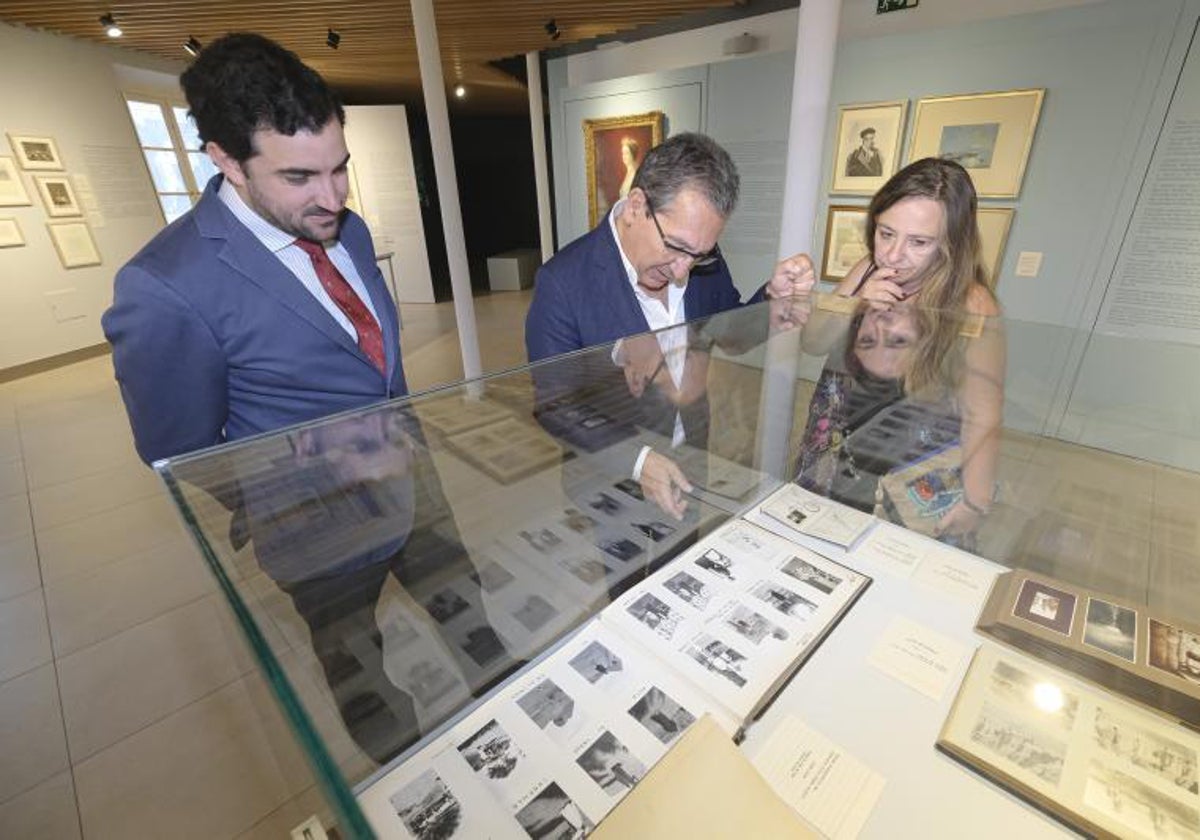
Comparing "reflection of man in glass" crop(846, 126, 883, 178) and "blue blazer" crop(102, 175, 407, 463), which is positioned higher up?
"reflection of man in glass" crop(846, 126, 883, 178)

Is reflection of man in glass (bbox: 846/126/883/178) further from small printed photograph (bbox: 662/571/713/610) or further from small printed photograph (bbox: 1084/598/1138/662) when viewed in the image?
small printed photograph (bbox: 662/571/713/610)

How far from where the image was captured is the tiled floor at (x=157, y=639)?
1.06 meters

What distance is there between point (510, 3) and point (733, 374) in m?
→ 4.63

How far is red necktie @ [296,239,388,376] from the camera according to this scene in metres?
1.27

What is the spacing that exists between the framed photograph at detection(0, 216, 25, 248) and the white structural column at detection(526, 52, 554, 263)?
5.30 m

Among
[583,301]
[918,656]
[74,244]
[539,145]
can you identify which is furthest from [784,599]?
[74,244]

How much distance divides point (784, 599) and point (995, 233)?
3598 mm

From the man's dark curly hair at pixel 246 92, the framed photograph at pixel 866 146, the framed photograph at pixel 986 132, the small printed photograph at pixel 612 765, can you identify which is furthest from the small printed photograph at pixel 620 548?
the framed photograph at pixel 866 146

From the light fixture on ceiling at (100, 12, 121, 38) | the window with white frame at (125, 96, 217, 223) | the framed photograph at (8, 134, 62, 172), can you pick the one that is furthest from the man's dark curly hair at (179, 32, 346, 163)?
the window with white frame at (125, 96, 217, 223)

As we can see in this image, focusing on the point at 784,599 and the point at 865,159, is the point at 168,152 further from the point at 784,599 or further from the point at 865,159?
the point at 784,599

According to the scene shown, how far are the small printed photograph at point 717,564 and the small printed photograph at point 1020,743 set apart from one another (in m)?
0.36

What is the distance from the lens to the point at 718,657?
2.44 feet

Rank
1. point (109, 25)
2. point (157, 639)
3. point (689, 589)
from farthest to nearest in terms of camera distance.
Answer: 1. point (109, 25)
2. point (157, 639)
3. point (689, 589)

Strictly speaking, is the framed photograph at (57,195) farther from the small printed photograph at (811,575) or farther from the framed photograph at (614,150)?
the small printed photograph at (811,575)
